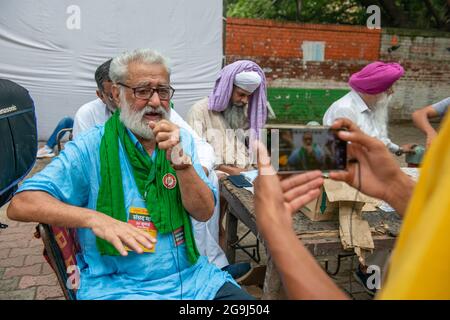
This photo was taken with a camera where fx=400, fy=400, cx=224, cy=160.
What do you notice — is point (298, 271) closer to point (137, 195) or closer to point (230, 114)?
point (137, 195)

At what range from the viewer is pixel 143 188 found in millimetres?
1953

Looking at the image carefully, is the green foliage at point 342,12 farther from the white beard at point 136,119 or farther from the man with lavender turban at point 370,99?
the white beard at point 136,119

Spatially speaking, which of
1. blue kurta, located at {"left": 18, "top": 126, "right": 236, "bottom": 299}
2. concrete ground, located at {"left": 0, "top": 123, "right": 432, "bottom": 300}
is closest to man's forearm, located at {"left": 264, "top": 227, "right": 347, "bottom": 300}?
blue kurta, located at {"left": 18, "top": 126, "right": 236, "bottom": 299}

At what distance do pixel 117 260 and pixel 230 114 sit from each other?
2.33 meters

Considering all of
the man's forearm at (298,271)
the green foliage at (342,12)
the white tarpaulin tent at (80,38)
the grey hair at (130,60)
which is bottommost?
the man's forearm at (298,271)

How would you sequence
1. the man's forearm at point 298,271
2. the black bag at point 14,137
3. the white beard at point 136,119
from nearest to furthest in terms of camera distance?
the man's forearm at point 298,271, the white beard at point 136,119, the black bag at point 14,137

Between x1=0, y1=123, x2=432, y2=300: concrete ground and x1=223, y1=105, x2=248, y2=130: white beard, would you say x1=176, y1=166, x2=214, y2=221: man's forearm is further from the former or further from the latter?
x1=223, y1=105, x2=248, y2=130: white beard

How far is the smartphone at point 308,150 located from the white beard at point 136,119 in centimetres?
96

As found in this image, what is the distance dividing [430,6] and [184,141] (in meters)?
12.3

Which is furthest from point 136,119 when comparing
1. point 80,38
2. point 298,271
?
point 80,38

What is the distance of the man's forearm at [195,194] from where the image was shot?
1.89 m

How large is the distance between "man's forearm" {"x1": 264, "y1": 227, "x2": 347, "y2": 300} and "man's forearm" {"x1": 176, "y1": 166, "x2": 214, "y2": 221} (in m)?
1.01

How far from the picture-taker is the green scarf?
6.21ft

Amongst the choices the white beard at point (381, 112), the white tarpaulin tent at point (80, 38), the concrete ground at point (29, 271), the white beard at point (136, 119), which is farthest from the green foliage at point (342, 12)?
the white beard at point (136, 119)
